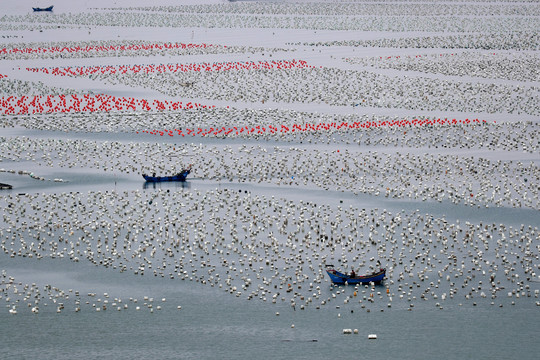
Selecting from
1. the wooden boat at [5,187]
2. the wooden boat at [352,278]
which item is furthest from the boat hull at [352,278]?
the wooden boat at [5,187]

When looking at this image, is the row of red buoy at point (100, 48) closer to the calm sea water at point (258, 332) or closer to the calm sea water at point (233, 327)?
the calm sea water at point (233, 327)

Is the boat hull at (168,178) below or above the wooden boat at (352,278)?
above

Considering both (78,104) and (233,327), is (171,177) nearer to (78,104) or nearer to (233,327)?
(233,327)

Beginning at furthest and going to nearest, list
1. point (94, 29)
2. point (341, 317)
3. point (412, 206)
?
point (94, 29) < point (412, 206) < point (341, 317)

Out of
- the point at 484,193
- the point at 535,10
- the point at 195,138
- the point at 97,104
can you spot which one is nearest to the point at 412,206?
the point at 484,193

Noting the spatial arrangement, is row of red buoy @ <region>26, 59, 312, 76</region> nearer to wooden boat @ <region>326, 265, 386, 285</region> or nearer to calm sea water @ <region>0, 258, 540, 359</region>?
wooden boat @ <region>326, 265, 386, 285</region>

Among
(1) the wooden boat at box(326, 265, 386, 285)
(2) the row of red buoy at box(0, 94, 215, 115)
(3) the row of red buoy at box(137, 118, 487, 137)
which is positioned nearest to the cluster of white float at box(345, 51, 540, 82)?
(3) the row of red buoy at box(137, 118, 487, 137)

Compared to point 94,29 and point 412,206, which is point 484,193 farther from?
point 94,29
